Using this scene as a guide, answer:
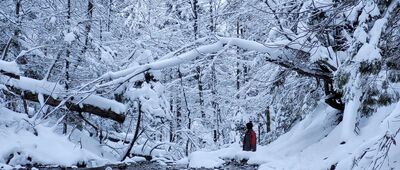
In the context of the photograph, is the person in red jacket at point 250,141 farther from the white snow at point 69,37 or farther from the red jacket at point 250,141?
the white snow at point 69,37

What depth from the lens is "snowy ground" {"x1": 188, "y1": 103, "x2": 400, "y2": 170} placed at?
20.7 feet

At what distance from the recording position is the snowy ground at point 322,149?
6.31 meters

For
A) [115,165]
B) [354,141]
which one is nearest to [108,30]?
[115,165]

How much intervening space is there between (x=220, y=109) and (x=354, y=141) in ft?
55.6

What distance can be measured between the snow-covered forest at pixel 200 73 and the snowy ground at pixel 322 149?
34 mm

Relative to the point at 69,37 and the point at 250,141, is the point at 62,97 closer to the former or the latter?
the point at 69,37

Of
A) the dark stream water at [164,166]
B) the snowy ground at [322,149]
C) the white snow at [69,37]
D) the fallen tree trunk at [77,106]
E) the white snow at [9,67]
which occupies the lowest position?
the dark stream water at [164,166]

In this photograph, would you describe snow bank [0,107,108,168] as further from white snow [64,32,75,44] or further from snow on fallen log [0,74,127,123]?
white snow [64,32,75,44]

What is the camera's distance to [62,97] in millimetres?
10859

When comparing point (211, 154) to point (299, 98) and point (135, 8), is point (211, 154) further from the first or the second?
point (135, 8)

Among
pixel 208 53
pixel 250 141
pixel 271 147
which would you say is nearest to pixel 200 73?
pixel 208 53

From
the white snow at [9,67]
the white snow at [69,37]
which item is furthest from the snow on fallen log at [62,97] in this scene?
the white snow at [69,37]

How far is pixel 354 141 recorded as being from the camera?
846cm

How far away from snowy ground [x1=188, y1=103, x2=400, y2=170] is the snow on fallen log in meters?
3.27
